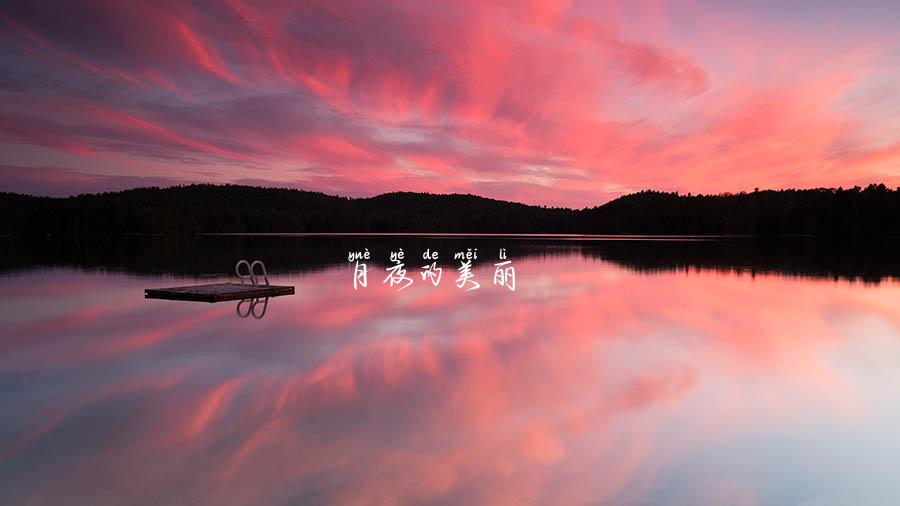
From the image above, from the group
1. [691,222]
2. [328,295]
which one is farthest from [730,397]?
[691,222]

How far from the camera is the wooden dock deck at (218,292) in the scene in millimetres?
18375

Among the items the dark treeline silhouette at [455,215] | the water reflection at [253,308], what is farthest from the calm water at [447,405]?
the dark treeline silhouette at [455,215]

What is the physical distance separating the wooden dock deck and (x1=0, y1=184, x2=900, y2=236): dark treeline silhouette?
306ft

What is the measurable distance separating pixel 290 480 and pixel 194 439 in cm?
166

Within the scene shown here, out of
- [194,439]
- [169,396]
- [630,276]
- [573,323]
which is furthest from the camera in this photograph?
Result: [630,276]

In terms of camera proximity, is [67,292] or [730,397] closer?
[730,397]

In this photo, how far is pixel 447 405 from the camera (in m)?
8.09

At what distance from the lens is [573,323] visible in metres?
15.1

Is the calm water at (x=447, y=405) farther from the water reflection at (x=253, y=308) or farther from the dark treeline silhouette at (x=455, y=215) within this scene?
the dark treeline silhouette at (x=455, y=215)

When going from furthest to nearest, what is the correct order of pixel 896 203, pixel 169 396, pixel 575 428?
1. pixel 896 203
2. pixel 169 396
3. pixel 575 428

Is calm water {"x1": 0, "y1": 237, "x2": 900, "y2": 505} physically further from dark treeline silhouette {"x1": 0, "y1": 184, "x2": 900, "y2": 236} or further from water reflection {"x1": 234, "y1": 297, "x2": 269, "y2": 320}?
dark treeline silhouette {"x1": 0, "y1": 184, "x2": 900, "y2": 236}

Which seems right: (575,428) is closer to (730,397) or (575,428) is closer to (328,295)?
(730,397)

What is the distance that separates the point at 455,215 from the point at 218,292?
140 m

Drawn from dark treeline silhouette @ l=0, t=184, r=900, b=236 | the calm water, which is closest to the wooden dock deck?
the calm water
